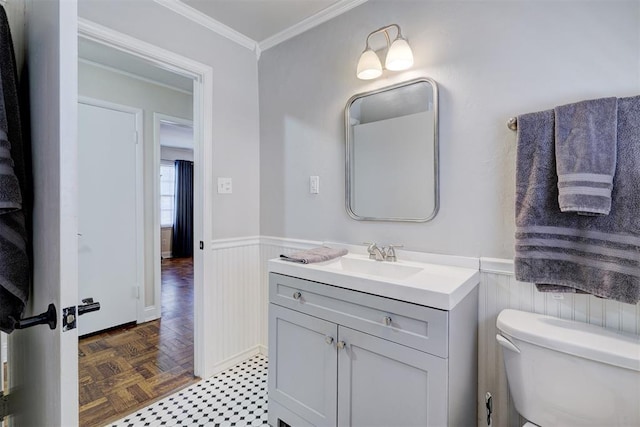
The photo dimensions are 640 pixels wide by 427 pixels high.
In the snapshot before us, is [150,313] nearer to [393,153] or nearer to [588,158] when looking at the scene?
[393,153]

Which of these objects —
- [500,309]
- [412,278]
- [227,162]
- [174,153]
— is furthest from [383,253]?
[174,153]

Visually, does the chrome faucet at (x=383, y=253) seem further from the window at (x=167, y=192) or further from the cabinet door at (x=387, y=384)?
the window at (x=167, y=192)

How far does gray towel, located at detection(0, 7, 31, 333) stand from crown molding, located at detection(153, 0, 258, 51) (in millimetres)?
1211

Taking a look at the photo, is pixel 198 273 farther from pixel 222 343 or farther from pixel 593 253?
pixel 593 253

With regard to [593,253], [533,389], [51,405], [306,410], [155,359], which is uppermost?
[593,253]

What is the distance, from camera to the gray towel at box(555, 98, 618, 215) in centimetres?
104

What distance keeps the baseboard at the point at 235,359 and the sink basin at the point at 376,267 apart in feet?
3.77

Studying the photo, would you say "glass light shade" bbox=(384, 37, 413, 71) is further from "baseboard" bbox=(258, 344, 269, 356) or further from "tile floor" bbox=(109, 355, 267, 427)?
"baseboard" bbox=(258, 344, 269, 356)

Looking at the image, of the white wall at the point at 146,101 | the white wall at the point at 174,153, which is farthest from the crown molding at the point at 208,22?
the white wall at the point at 174,153

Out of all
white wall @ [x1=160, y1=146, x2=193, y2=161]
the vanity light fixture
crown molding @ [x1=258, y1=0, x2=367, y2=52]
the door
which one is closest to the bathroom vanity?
the door

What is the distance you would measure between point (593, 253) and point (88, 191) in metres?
3.32

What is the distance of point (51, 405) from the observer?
0.76m

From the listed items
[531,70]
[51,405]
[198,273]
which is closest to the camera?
[51,405]

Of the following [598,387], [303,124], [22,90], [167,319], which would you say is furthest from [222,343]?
[598,387]
